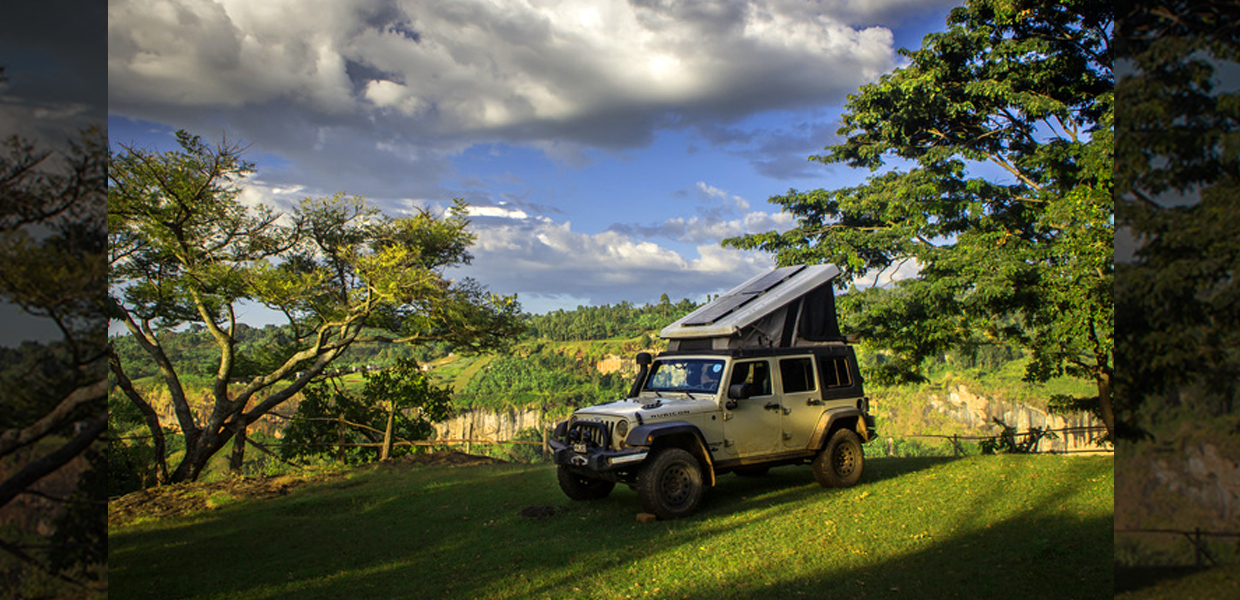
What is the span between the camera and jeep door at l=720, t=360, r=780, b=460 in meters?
8.66

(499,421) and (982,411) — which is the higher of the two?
(499,421)

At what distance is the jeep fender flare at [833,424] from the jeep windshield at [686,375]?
5.58 ft

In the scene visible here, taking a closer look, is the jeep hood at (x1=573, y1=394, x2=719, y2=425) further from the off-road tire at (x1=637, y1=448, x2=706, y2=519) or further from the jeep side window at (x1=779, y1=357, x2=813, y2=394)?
the jeep side window at (x1=779, y1=357, x2=813, y2=394)

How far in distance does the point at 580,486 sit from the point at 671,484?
67.9 inches

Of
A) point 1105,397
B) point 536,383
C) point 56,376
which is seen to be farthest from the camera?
point 536,383

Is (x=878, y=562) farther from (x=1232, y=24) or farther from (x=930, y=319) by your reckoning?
(x=930, y=319)

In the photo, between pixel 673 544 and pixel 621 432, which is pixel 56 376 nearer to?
pixel 673 544

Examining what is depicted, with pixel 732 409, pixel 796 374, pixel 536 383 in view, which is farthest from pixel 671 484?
pixel 536 383

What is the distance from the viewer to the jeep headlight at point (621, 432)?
7984 mm

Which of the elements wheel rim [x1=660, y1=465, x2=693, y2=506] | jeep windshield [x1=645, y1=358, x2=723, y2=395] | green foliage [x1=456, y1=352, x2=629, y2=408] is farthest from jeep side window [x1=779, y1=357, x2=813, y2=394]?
green foliage [x1=456, y1=352, x2=629, y2=408]

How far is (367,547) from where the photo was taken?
7.51m

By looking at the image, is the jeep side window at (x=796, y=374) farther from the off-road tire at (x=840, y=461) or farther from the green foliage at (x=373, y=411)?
the green foliage at (x=373, y=411)

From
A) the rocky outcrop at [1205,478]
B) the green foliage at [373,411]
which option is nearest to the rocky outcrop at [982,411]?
the green foliage at [373,411]

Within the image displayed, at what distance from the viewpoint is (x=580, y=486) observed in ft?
30.6
